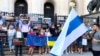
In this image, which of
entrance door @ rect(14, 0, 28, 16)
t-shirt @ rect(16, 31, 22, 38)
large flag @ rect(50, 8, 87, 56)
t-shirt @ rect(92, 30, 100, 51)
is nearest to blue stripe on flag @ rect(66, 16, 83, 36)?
large flag @ rect(50, 8, 87, 56)

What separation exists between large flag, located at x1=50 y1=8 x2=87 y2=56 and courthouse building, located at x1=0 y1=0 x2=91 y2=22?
115 feet

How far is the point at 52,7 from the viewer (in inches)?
1896

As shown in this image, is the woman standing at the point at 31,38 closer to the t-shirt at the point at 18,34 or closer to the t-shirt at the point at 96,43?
the t-shirt at the point at 18,34

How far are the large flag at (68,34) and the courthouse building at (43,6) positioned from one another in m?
35.0

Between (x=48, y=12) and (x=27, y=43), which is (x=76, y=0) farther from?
(x=27, y=43)

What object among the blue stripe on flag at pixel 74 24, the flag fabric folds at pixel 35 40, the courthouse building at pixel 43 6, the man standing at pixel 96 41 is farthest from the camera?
the courthouse building at pixel 43 6

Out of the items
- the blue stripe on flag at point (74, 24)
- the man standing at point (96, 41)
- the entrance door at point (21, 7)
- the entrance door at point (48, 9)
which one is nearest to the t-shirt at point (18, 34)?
the man standing at point (96, 41)

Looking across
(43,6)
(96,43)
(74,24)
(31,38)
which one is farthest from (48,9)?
(74,24)

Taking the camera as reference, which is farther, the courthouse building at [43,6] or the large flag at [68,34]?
the courthouse building at [43,6]

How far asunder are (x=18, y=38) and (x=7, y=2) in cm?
2675

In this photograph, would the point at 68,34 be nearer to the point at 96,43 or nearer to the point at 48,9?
the point at 96,43

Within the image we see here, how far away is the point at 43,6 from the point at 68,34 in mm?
37985

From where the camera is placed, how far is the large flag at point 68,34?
9.31 m

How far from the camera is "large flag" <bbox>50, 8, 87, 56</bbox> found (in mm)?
9312
